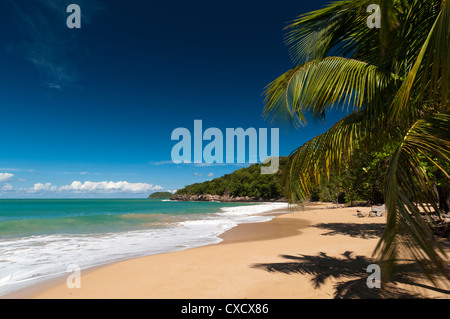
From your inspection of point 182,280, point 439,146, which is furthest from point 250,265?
point 439,146

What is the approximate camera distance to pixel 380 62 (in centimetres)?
313

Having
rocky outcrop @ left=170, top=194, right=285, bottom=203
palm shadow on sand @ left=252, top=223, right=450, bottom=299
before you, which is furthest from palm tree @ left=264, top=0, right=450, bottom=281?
rocky outcrop @ left=170, top=194, right=285, bottom=203

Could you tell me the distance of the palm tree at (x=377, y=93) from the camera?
69.7 inches

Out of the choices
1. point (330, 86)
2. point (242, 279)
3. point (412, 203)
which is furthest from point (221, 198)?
point (412, 203)

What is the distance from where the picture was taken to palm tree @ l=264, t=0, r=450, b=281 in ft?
5.81

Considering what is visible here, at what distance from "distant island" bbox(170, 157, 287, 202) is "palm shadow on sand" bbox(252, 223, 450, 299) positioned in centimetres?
6628

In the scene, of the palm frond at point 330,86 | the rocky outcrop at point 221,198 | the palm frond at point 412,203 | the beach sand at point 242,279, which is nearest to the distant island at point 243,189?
the rocky outcrop at point 221,198

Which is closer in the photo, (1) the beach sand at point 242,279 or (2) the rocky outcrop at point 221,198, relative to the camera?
(1) the beach sand at point 242,279

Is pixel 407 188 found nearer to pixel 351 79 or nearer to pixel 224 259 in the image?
pixel 351 79

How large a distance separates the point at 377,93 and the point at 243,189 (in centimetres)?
9827

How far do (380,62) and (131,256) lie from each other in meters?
7.80

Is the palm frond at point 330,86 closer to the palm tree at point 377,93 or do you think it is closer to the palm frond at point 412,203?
the palm tree at point 377,93

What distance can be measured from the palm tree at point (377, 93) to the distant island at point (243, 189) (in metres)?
68.6
